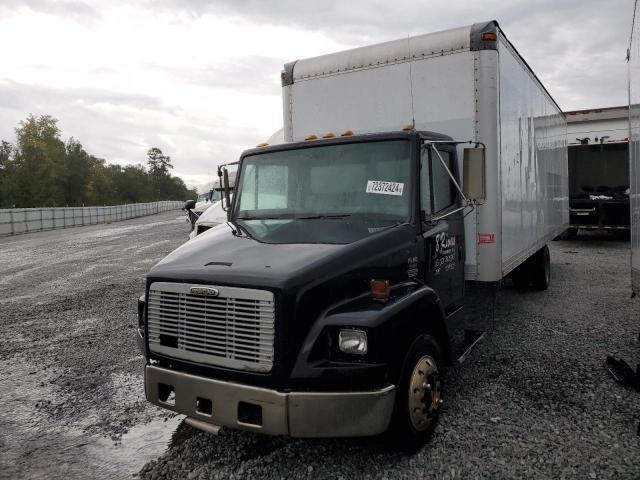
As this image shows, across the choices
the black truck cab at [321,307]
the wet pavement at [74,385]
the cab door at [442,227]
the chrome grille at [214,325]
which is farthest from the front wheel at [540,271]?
the chrome grille at [214,325]

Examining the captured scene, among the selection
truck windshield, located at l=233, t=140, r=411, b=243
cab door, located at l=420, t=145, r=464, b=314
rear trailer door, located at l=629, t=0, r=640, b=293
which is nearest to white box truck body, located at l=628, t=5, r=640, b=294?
rear trailer door, located at l=629, t=0, r=640, b=293

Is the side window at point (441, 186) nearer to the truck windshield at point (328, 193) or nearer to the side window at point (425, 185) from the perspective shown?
the side window at point (425, 185)

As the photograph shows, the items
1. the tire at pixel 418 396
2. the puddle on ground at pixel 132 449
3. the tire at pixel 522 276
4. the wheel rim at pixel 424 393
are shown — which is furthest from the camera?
the tire at pixel 522 276

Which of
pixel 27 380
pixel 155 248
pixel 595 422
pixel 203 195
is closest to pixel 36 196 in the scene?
pixel 203 195

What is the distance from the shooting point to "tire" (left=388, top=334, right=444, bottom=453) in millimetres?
3262

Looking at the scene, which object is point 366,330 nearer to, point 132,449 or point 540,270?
point 132,449

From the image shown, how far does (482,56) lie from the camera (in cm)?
481

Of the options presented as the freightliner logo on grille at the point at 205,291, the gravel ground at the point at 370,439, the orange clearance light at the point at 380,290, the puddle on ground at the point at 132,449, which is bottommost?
the puddle on ground at the point at 132,449

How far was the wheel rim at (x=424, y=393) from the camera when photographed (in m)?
3.37

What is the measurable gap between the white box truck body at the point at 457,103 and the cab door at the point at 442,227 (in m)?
0.30

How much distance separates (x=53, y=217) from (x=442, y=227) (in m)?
30.6

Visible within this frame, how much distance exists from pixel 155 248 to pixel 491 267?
13.3 metres

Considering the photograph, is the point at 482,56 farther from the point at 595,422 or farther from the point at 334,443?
the point at 334,443

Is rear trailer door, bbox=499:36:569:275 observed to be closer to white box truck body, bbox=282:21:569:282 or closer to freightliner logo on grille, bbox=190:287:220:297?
white box truck body, bbox=282:21:569:282
